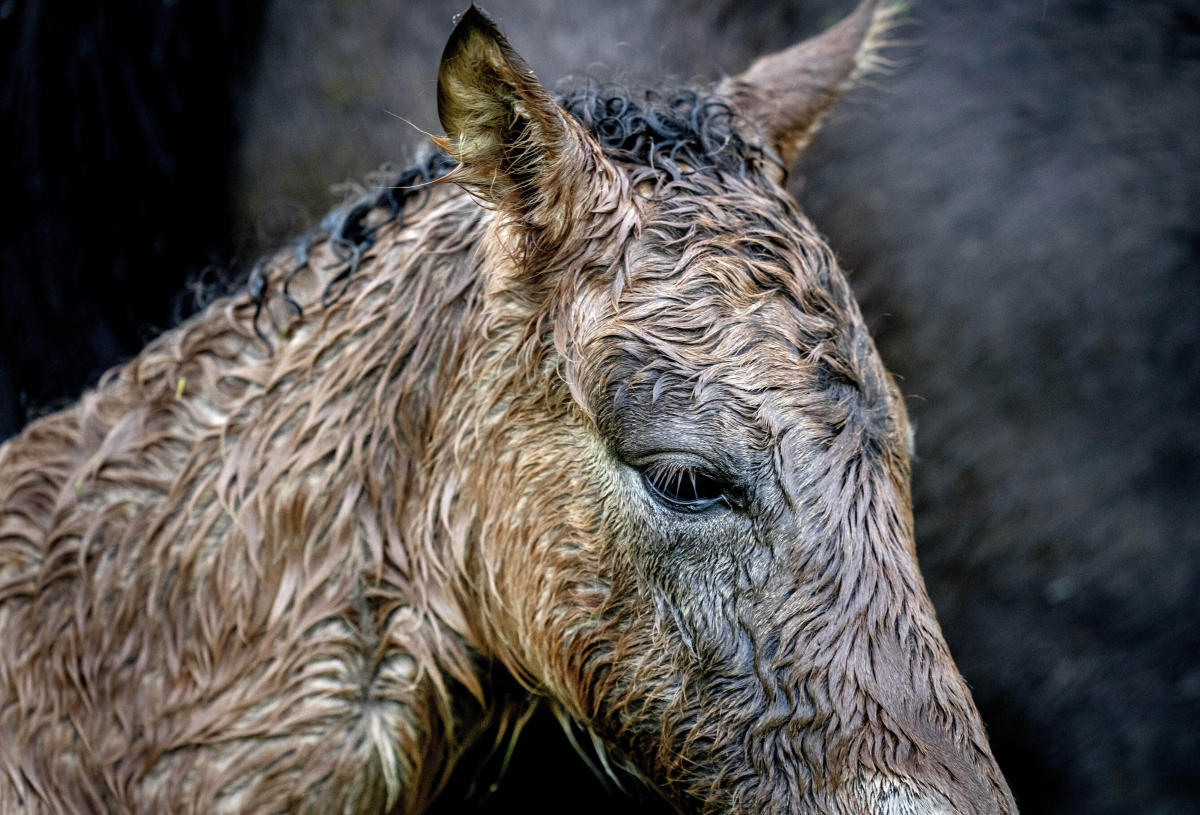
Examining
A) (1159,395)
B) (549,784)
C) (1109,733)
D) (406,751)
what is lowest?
(1109,733)

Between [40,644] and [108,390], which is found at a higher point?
[108,390]

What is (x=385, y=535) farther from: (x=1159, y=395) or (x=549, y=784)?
(x=1159, y=395)

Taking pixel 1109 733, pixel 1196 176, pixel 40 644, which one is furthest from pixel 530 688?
pixel 1196 176

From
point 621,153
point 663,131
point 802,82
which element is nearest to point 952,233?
point 802,82

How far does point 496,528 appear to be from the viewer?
8.56 ft

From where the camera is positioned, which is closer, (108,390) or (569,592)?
(569,592)

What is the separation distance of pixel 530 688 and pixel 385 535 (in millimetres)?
Result: 540

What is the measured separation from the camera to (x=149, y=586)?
287 centimetres

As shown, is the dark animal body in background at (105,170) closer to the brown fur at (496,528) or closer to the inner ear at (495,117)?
the brown fur at (496,528)

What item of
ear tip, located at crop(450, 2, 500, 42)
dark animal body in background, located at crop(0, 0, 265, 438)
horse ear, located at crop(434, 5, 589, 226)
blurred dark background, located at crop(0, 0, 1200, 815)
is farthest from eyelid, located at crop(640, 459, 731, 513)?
dark animal body in background, located at crop(0, 0, 265, 438)

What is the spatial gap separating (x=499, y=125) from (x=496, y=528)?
37.4 inches

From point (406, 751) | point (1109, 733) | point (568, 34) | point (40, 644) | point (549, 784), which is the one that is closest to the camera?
point (406, 751)

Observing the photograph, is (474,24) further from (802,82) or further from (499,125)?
(802,82)

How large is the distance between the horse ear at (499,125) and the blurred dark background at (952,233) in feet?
3.70
